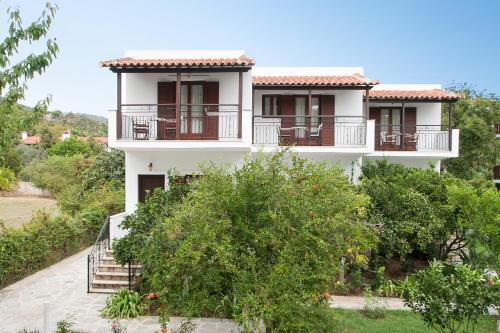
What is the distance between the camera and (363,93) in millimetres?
19078

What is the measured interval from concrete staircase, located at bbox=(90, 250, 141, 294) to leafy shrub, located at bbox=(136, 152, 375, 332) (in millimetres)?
5564

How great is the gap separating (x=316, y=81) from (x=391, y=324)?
948cm

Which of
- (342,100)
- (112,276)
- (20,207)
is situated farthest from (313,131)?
(20,207)

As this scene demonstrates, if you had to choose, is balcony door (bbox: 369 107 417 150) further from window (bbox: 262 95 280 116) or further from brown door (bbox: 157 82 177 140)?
brown door (bbox: 157 82 177 140)

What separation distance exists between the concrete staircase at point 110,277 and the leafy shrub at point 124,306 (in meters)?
1.39

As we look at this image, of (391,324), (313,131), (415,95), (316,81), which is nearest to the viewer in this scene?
(391,324)

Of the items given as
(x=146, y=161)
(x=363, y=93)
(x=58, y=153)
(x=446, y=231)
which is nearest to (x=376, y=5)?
(x=363, y=93)

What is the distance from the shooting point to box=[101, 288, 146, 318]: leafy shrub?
35.9 feet

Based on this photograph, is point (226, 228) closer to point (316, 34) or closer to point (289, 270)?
point (289, 270)

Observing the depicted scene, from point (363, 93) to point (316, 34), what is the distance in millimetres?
4434

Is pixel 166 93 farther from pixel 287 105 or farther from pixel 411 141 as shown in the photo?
pixel 411 141

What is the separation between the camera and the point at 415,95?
19.4 metres

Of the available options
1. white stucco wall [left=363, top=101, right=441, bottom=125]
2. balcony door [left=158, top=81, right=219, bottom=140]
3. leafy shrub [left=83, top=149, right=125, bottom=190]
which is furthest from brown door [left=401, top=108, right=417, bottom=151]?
leafy shrub [left=83, top=149, right=125, bottom=190]

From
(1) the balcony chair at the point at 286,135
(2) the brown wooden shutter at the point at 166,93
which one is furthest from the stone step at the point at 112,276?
(1) the balcony chair at the point at 286,135
